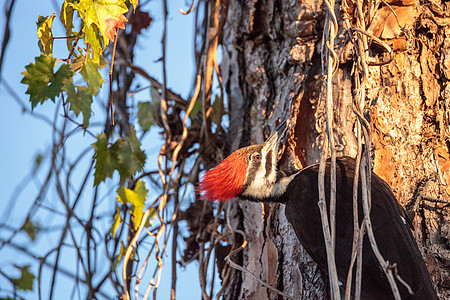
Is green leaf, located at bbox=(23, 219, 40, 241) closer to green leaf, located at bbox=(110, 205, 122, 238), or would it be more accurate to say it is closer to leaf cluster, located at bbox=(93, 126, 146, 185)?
green leaf, located at bbox=(110, 205, 122, 238)

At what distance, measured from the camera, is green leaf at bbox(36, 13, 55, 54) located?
1853 millimetres

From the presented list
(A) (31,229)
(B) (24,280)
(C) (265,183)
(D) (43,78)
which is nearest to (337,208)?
(C) (265,183)

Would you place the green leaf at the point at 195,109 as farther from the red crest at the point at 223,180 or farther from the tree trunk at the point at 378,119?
the red crest at the point at 223,180

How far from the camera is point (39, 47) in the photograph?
1927 millimetres

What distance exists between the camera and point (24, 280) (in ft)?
7.21

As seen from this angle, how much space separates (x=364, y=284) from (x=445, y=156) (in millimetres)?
634

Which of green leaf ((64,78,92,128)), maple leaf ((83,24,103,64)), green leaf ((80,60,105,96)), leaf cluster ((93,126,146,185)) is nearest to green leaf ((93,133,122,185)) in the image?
leaf cluster ((93,126,146,185))

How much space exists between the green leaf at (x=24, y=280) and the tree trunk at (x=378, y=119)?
858mm

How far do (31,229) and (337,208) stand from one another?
5.45 ft

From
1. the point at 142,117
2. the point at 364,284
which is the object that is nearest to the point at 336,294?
the point at 364,284

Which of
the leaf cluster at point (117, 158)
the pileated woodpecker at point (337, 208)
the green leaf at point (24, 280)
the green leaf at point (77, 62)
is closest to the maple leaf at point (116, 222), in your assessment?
the leaf cluster at point (117, 158)

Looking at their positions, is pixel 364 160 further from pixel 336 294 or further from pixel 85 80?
pixel 85 80

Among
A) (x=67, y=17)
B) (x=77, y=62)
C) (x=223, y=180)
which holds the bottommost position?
(x=223, y=180)

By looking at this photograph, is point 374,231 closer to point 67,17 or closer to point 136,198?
point 136,198
